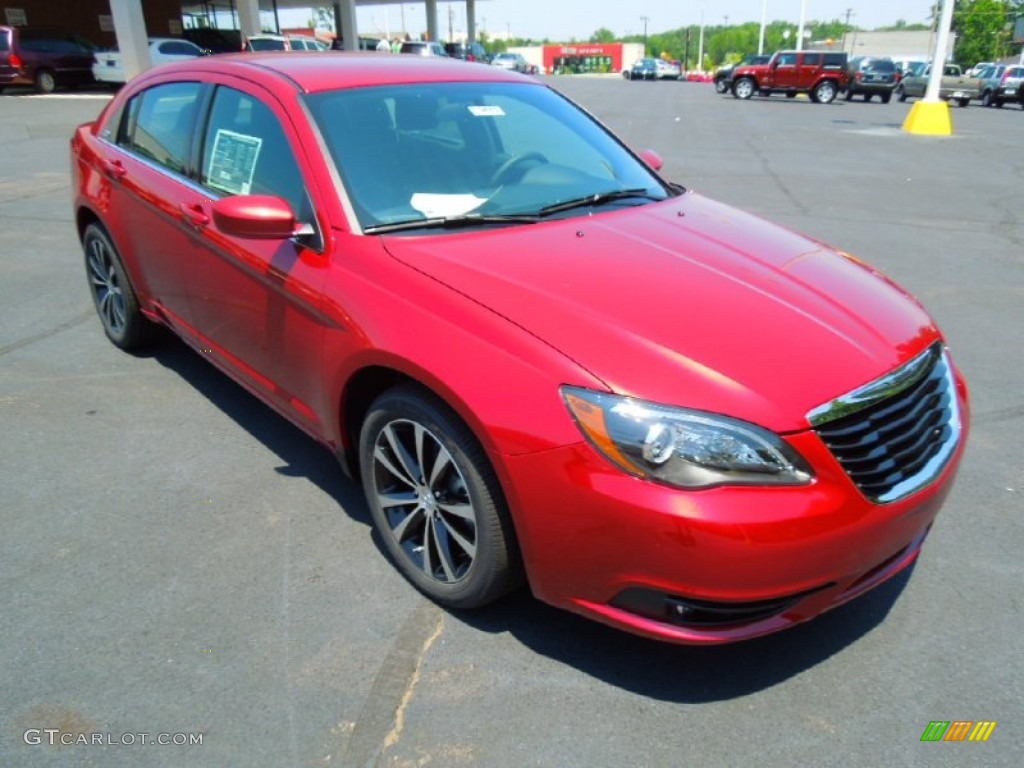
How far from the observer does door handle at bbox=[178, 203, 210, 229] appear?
11.5ft

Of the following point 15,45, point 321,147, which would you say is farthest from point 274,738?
point 15,45

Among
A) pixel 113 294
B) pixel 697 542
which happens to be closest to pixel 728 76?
pixel 113 294

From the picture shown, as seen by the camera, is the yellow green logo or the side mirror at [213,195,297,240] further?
the side mirror at [213,195,297,240]

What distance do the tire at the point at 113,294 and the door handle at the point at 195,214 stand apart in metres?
1.10

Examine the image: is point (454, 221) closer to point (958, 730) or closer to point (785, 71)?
point (958, 730)

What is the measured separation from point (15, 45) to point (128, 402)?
2646 cm

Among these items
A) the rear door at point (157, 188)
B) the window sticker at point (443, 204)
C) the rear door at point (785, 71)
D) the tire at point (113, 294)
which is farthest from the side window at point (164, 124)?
the rear door at point (785, 71)

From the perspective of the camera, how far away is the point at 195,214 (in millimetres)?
3549

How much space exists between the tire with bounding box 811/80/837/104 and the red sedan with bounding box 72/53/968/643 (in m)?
31.8

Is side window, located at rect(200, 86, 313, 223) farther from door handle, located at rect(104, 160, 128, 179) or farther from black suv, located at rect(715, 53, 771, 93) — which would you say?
black suv, located at rect(715, 53, 771, 93)

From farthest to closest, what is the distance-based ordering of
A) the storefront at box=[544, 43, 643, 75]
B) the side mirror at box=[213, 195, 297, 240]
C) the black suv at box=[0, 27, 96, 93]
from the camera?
the storefront at box=[544, 43, 643, 75], the black suv at box=[0, 27, 96, 93], the side mirror at box=[213, 195, 297, 240]

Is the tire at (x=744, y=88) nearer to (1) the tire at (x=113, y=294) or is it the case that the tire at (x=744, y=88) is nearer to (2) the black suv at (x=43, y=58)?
(2) the black suv at (x=43, y=58)

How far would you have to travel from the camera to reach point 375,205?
2928mm

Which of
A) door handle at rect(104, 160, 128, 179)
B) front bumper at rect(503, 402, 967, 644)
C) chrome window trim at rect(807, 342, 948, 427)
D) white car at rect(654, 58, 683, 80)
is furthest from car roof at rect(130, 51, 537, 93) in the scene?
white car at rect(654, 58, 683, 80)
